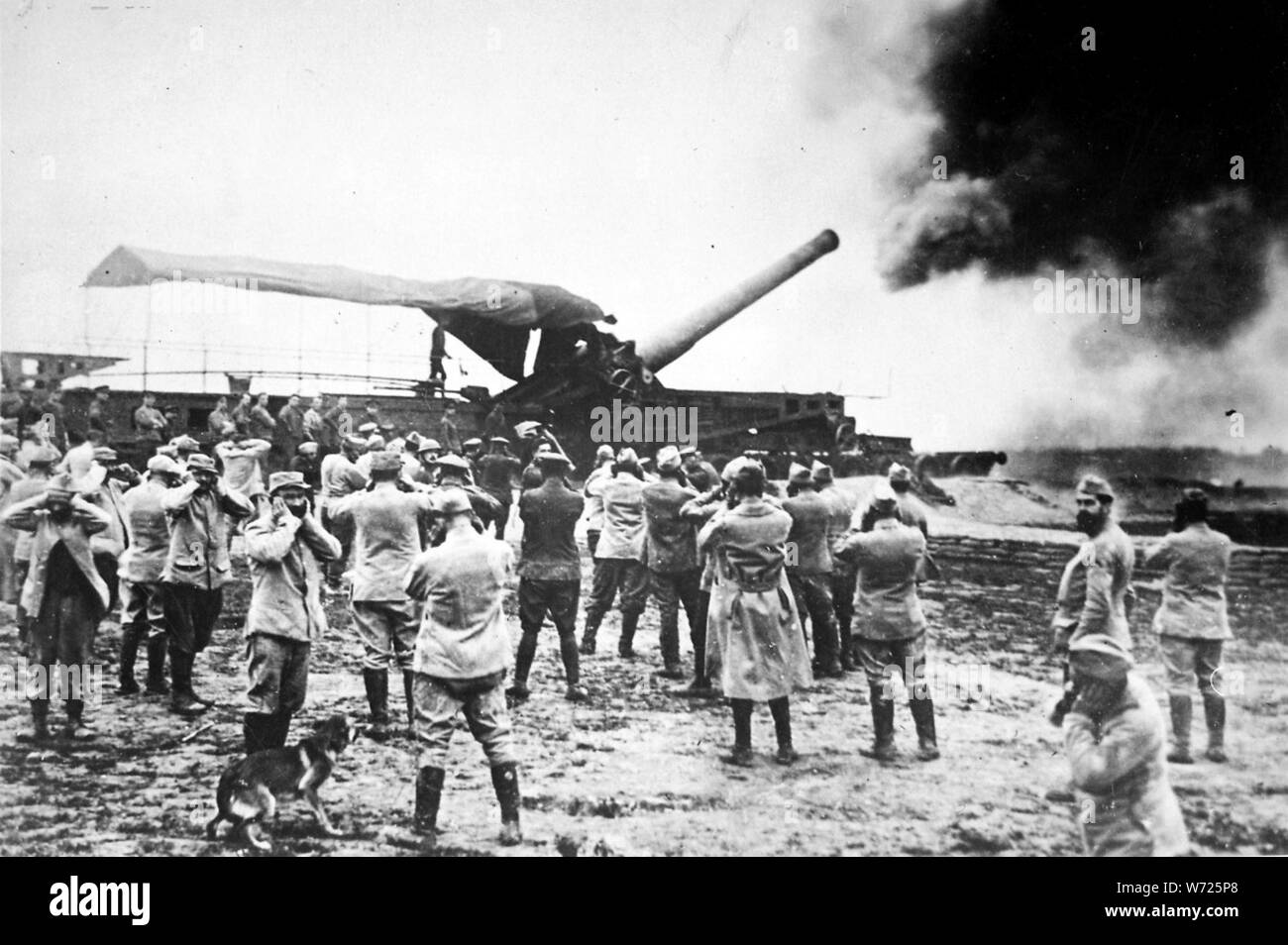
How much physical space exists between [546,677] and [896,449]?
14.9ft

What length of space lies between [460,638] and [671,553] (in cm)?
191

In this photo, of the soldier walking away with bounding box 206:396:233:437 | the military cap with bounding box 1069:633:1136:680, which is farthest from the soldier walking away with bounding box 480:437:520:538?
the military cap with bounding box 1069:633:1136:680

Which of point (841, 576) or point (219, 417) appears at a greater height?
point (219, 417)

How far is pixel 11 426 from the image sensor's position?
19.6 feet

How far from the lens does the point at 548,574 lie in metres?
5.33

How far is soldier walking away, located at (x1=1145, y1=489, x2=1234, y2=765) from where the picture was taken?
499cm

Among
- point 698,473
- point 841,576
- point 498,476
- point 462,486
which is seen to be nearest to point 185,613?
point 462,486

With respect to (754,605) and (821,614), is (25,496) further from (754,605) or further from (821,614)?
(821,614)

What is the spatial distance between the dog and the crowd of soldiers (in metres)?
0.31

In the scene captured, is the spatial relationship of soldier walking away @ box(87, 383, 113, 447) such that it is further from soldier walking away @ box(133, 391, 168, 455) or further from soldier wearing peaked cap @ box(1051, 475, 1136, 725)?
soldier wearing peaked cap @ box(1051, 475, 1136, 725)

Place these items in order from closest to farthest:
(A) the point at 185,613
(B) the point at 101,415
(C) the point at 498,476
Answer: (A) the point at 185,613, (C) the point at 498,476, (B) the point at 101,415

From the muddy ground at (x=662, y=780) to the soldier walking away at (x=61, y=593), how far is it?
0.67 ft

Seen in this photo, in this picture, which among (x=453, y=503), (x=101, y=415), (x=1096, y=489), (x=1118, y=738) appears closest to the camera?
(x=1118, y=738)

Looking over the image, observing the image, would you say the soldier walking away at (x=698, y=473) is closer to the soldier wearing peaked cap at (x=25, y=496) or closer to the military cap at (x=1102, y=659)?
the military cap at (x=1102, y=659)
